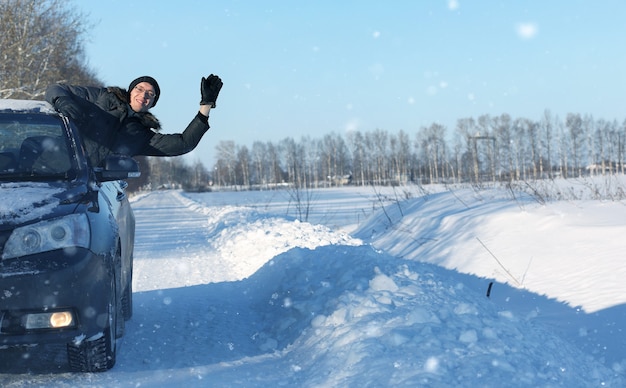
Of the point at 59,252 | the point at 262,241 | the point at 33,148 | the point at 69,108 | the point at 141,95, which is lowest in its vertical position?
the point at 262,241

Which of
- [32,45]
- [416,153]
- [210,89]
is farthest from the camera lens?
[416,153]

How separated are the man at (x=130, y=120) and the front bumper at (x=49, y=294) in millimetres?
1709

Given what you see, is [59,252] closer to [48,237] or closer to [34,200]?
[48,237]

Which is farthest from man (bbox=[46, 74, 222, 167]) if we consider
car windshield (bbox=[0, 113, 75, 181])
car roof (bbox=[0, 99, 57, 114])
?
car windshield (bbox=[0, 113, 75, 181])

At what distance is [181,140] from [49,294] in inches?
85.2

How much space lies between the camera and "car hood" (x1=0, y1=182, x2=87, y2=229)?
3043mm

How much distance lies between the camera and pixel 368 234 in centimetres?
1399

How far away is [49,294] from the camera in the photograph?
297 cm

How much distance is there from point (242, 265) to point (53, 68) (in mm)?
22803

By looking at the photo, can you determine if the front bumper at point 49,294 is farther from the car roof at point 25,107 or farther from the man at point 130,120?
the man at point 130,120

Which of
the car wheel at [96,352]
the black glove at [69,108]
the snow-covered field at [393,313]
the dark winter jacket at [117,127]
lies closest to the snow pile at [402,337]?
the snow-covered field at [393,313]

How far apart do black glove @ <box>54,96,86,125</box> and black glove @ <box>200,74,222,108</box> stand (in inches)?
38.5

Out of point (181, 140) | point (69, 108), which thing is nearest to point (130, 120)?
point (181, 140)

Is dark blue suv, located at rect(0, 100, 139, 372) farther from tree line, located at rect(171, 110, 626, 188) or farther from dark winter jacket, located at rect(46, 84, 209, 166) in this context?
tree line, located at rect(171, 110, 626, 188)
